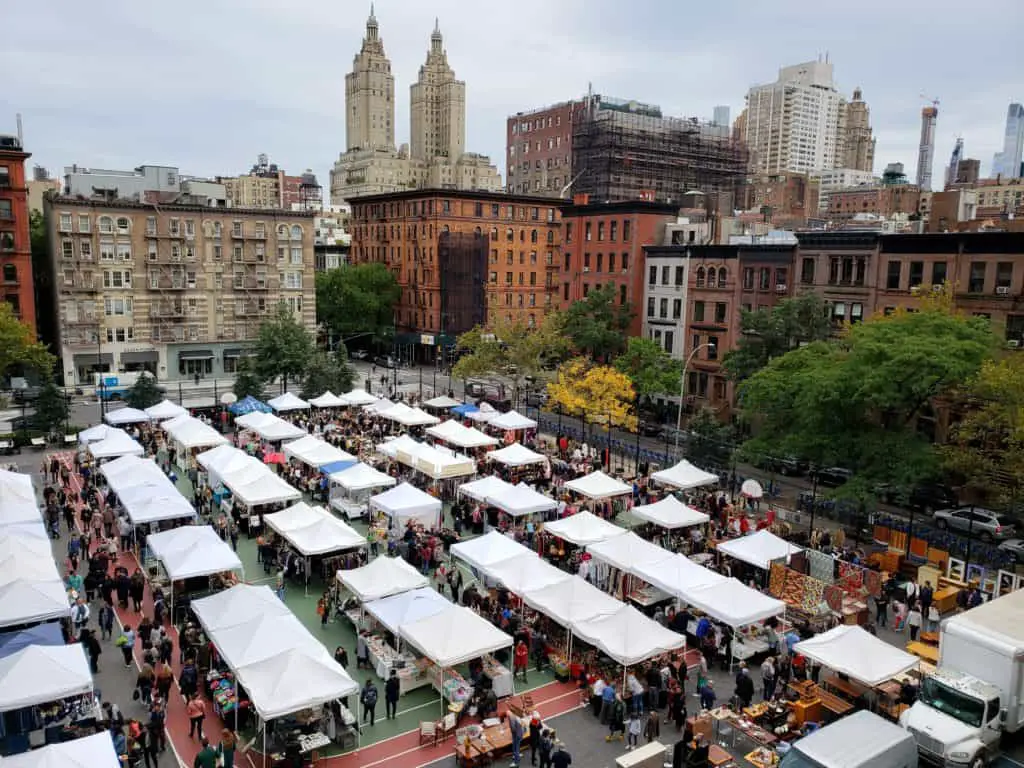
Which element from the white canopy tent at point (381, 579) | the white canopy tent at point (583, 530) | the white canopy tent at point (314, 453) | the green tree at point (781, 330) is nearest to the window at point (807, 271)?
the green tree at point (781, 330)

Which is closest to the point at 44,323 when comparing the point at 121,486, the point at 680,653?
the point at 121,486

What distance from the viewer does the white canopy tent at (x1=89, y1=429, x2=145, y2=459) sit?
3753 cm

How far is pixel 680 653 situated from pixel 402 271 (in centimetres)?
7483

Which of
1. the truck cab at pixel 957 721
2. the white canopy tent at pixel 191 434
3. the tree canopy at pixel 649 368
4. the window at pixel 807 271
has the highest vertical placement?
the window at pixel 807 271

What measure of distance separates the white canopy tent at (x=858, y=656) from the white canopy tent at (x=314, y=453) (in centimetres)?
2303

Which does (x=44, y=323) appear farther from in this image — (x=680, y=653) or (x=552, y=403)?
(x=680, y=653)

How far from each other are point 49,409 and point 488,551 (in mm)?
34582

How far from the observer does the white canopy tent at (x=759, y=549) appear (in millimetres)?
27156

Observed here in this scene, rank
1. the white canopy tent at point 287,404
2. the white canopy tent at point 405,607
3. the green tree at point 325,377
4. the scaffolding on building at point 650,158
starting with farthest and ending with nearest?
the scaffolding on building at point 650,158
the green tree at point 325,377
the white canopy tent at point 287,404
the white canopy tent at point 405,607

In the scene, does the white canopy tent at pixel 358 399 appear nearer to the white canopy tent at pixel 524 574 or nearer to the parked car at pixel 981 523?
the white canopy tent at pixel 524 574

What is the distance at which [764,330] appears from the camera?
4841 centimetres

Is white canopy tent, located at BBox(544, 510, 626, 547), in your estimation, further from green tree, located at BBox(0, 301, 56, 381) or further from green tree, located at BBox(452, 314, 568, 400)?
green tree, located at BBox(0, 301, 56, 381)

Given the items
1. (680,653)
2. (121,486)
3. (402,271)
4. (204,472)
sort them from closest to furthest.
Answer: (680,653) < (121,486) < (204,472) < (402,271)

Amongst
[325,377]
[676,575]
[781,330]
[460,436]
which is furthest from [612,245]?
[676,575]
